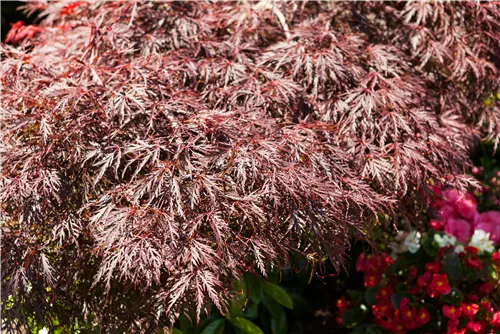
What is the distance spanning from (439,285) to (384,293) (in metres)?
0.31

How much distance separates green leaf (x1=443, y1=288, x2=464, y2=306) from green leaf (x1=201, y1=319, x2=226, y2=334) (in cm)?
108

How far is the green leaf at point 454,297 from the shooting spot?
293cm

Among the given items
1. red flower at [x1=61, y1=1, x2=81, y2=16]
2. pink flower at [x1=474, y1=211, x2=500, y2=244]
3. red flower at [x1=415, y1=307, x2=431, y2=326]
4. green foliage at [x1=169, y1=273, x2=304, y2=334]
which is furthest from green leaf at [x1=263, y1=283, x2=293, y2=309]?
red flower at [x1=61, y1=1, x2=81, y2=16]

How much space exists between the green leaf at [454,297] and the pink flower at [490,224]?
1.61ft

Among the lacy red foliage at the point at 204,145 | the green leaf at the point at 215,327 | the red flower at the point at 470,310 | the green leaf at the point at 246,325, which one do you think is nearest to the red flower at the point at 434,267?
the red flower at the point at 470,310

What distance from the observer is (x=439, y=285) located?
291 centimetres

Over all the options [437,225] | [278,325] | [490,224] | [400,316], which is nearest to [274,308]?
[278,325]

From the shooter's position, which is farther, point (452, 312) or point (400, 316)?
point (400, 316)

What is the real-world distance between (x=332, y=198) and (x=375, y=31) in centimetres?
129

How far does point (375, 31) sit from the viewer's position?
10.0ft

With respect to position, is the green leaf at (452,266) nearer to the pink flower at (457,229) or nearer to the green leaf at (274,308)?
the pink flower at (457,229)

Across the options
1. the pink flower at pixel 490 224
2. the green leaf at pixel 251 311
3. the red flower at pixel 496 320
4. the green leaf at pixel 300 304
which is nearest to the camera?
the red flower at pixel 496 320

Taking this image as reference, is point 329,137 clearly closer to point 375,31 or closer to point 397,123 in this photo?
point 397,123

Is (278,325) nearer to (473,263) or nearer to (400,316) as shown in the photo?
(400,316)
